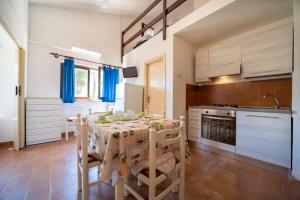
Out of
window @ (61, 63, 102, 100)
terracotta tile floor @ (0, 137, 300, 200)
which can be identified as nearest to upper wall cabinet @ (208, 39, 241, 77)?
terracotta tile floor @ (0, 137, 300, 200)

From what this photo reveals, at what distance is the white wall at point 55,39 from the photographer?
3.47 m

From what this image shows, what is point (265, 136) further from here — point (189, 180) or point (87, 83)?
point (87, 83)

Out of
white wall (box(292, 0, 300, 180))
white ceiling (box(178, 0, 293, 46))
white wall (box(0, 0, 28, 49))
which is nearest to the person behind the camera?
white wall (box(292, 0, 300, 180))

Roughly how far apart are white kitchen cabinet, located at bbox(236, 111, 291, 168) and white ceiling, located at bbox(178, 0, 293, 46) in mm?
1539

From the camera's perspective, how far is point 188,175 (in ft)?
6.24

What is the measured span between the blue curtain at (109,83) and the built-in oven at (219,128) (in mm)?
2866

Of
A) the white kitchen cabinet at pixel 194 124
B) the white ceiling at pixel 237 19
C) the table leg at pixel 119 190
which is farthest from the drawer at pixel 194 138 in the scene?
the table leg at pixel 119 190

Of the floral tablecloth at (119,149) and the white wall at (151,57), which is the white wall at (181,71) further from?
the floral tablecloth at (119,149)

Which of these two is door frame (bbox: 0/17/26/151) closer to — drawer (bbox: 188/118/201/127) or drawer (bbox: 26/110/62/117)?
drawer (bbox: 26/110/62/117)

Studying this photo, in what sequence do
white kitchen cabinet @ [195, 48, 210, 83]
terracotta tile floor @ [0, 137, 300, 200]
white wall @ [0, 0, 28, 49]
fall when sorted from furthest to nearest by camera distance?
white kitchen cabinet @ [195, 48, 210, 83] < white wall @ [0, 0, 28, 49] < terracotta tile floor @ [0, 137, 300, 200]

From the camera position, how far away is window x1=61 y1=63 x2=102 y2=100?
424cm

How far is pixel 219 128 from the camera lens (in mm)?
2672

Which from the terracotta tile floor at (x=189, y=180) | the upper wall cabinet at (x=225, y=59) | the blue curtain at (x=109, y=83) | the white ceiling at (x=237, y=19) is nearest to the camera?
the terracotta tile floor at (x=189, y=180)

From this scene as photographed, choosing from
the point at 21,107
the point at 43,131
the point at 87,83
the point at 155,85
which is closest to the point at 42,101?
the point at 21,107
